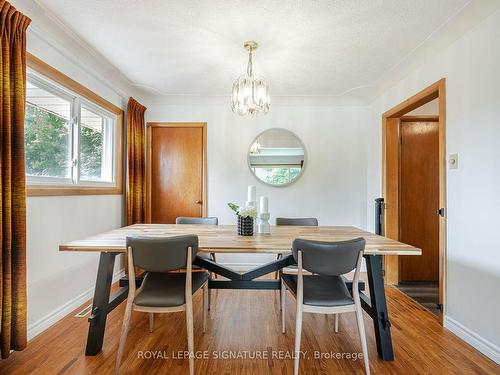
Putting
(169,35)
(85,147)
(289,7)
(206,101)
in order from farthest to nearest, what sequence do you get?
(206,101)
(85,147)
(169,35)
(289,7)

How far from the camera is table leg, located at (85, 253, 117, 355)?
1.88 metres

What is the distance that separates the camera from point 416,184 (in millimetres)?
3438

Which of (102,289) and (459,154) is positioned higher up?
(459,154)

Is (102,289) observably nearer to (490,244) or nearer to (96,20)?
(96,20)

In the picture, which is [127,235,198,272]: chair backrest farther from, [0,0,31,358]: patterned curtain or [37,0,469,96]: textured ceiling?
[37,0,469,96]: textured ceiling

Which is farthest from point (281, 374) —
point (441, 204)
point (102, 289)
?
point (441, 204)

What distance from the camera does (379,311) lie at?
6.11 feet

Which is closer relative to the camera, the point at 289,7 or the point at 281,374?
the point at 281,374

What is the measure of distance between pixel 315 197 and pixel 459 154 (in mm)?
1887

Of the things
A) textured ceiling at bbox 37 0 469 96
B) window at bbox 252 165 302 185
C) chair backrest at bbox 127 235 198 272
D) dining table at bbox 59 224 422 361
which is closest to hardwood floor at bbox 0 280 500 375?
dining table at bbox 59 224 422 361

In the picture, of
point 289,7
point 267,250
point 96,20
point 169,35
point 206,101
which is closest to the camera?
point 267,250

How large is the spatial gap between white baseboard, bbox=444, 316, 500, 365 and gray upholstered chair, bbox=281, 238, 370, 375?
0.91 meters

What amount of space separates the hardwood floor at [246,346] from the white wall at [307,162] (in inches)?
60.6

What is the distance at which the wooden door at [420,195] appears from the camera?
11.2 ft
